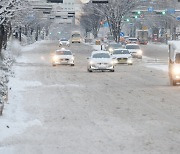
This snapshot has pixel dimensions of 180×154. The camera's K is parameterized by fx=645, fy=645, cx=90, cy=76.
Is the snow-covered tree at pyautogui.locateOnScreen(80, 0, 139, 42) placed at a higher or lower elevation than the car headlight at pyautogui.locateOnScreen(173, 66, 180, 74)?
higher

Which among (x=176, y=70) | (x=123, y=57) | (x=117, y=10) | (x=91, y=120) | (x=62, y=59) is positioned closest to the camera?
(x=91, y=120)

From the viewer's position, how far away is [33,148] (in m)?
12.5

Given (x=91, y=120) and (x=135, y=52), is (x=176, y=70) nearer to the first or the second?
(x=91, y=120)

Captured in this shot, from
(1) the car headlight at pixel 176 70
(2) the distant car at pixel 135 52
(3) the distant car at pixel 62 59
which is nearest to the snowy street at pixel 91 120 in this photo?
(1) the car headlight at pixel 176 70

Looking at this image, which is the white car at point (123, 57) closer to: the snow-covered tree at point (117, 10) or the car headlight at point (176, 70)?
the car headlight at point (176, 70)

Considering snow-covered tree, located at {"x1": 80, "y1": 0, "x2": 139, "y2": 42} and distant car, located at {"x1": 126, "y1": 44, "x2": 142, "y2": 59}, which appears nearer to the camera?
distant car, located at {"x1": 126, "y1": 44, "x2": 142, "y2": 59}

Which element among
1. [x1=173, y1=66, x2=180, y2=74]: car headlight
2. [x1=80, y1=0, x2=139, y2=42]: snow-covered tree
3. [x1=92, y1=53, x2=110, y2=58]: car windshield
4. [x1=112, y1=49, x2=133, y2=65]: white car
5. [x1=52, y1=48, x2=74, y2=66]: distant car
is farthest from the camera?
[x1=80, y1=0, x2=139, y2=42]: snow-covered tree

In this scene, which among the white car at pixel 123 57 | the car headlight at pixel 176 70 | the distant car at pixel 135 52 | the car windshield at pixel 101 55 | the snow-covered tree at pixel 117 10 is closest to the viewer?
the car headlight at pixel 176 70

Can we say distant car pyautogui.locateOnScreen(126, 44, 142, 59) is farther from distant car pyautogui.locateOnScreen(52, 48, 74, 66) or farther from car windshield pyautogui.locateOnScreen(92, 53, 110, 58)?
car windshield pyautogui.locateOnScreen(92, 53, 110, 58)

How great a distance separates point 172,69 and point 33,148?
59.7 ft

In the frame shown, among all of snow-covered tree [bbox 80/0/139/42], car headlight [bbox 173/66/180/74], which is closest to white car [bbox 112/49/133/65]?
car headlight [bbox 173/66/180/74]

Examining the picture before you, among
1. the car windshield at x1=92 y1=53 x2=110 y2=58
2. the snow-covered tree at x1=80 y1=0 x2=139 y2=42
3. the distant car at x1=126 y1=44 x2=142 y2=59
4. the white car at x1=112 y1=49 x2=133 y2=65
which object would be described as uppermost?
the snow-covered tree at x1=80 y1=0 x2=139 y2=42

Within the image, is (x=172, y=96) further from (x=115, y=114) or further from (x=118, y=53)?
(x=118, y=53)

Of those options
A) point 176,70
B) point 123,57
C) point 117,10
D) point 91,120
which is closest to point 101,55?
point 123,57
